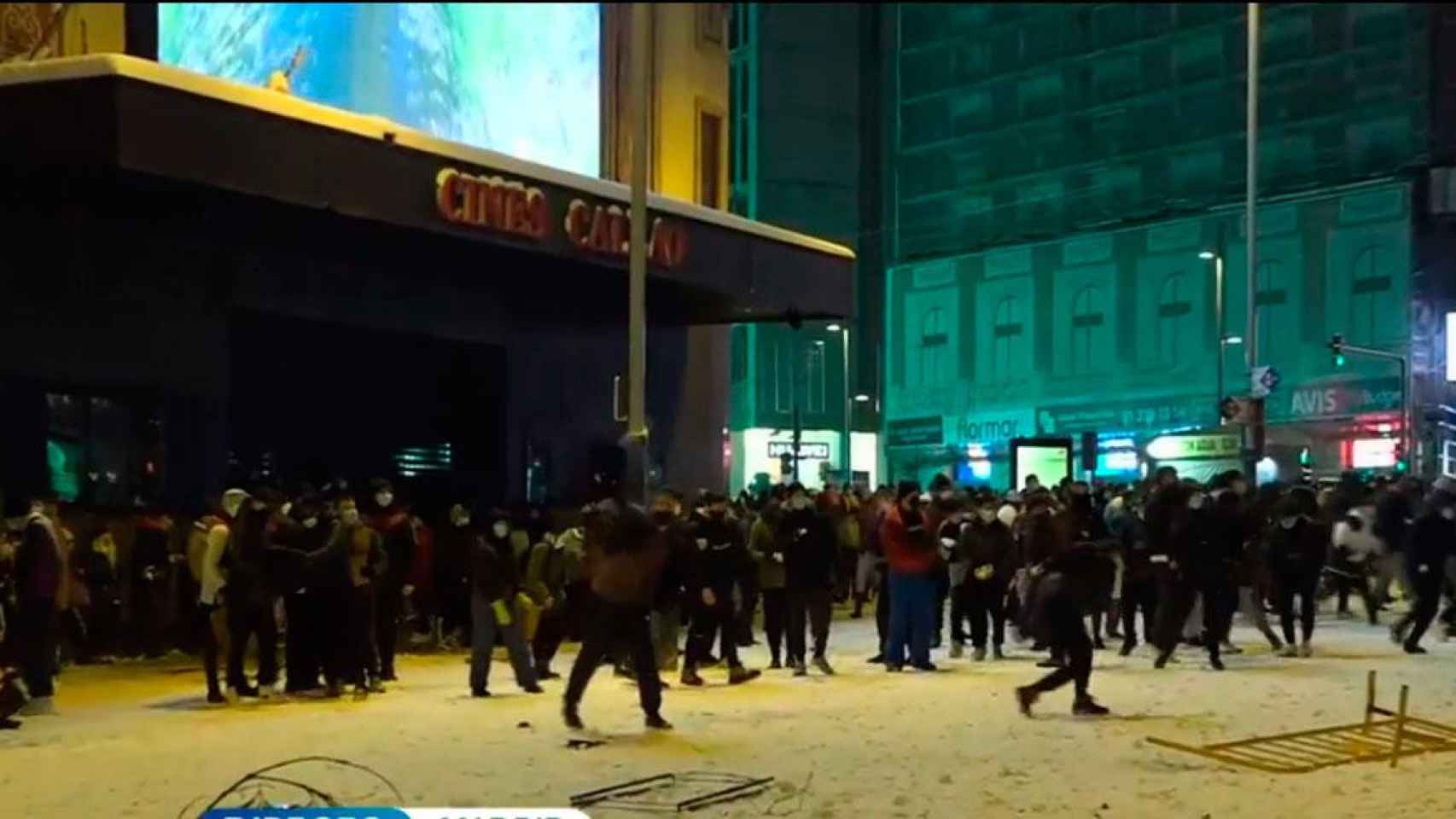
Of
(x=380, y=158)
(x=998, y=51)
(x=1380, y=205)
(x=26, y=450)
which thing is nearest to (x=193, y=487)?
(x=26, y=450)

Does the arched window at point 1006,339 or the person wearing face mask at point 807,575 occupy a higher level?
the arched window at point 1006,339

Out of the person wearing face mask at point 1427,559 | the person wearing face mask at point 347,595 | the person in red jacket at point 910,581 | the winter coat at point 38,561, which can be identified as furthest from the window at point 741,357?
the winter coat at point 38,561

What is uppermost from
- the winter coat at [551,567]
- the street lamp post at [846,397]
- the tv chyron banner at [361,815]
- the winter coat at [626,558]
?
the street lamp post at [846,397]

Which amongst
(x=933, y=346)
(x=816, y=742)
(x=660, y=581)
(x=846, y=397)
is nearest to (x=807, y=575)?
(x=660, y=581)

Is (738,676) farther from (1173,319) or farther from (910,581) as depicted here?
(1173,319)

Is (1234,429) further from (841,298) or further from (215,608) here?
(215,608)

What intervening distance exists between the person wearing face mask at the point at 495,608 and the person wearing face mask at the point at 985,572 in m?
4.98

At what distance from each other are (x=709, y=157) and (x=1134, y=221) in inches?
1157

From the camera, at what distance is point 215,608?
1538 cm

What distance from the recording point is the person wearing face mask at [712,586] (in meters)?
16.5

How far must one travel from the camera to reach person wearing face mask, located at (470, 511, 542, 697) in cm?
1544

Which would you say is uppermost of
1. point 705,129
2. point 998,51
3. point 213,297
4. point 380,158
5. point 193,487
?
point 998,51

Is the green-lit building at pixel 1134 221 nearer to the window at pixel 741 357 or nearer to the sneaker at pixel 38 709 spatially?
the window at pixel 741 357

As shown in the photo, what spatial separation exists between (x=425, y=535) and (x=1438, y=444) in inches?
1225
